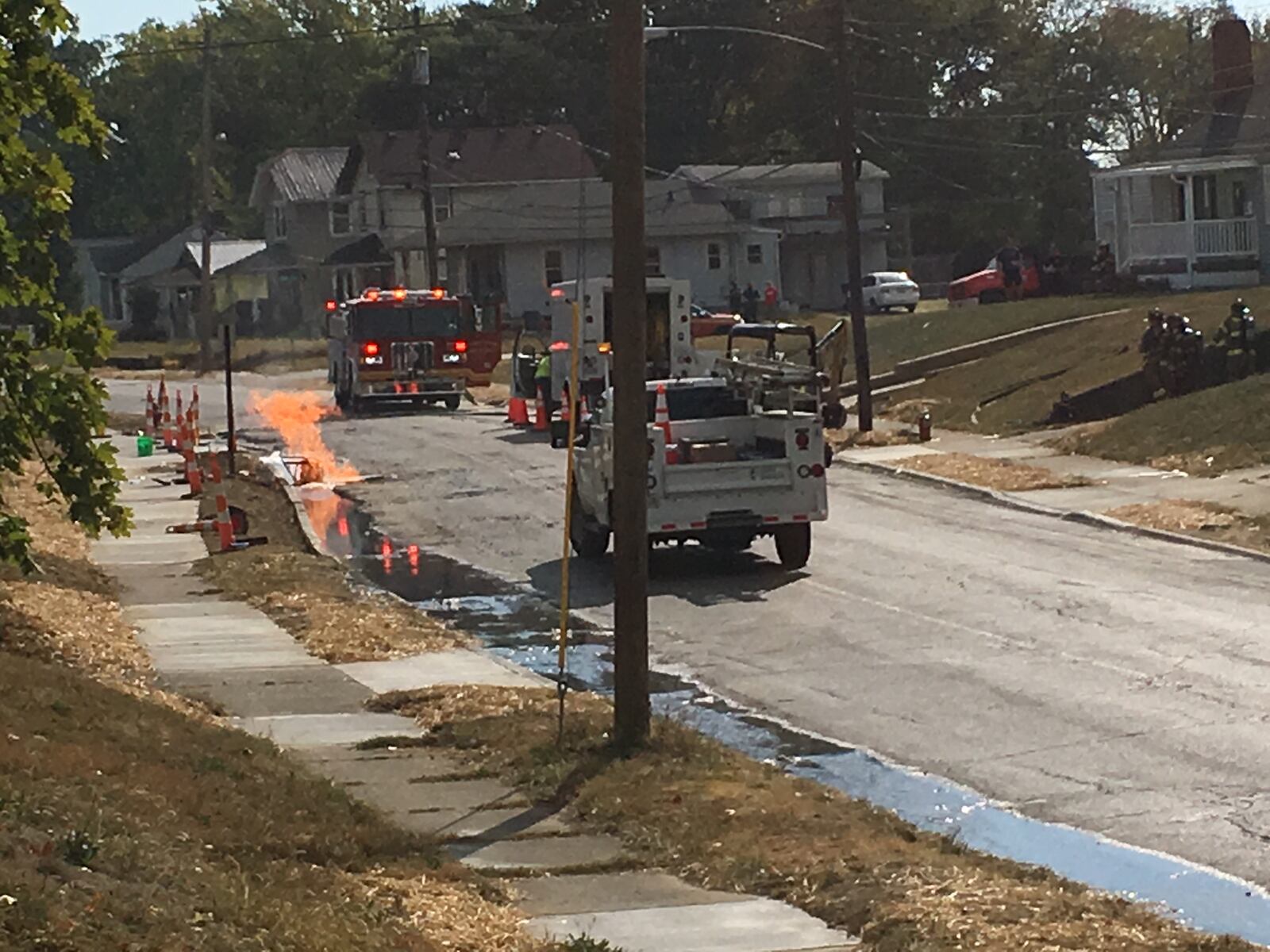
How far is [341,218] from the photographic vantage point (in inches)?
3787

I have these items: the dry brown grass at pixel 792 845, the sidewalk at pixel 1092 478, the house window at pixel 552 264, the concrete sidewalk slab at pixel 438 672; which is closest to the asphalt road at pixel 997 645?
the sidewalk at pixel 1092 478

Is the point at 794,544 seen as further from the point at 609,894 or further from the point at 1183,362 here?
the point at 1183,362

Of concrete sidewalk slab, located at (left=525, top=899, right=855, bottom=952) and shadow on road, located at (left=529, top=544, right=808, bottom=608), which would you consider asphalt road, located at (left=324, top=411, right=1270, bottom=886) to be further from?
concrete sidewalk slab, located at (left=525, top=899, right=855, bottom=952)

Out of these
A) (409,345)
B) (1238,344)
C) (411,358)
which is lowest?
(1238,344)

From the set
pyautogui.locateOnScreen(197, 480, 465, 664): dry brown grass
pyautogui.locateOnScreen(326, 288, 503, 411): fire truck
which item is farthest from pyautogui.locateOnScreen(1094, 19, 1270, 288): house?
pyautogui.locateOnScreen(197, 480, 465, 664): dry brown grass

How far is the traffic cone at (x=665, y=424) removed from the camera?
2245 cm

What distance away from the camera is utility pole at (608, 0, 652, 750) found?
13.5 m

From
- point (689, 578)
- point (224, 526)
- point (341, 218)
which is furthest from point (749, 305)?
point (689, 578)

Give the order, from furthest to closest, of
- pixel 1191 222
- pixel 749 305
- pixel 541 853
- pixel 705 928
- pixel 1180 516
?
pixel 749 305, pixel 1191 222, pixel 1180 516, pixel 541 853, pixel 705 928

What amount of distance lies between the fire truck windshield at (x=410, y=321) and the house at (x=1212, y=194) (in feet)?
57.9

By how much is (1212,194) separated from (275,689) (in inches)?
1789

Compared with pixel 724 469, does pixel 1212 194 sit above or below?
above

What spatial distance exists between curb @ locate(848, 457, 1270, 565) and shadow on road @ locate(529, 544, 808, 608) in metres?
4.51

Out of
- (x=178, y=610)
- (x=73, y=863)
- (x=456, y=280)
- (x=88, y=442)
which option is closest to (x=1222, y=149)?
(x=456, y=280)
